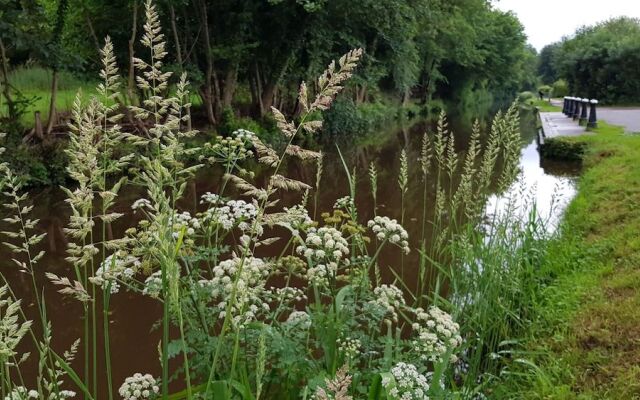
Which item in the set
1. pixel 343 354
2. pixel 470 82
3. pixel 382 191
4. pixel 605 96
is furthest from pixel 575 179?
pixel 470 82

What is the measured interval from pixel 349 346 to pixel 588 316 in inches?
99.2

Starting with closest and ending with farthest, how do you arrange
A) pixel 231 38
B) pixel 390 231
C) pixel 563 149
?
pixel 390 231
pixel 563 149
pixel 231 38

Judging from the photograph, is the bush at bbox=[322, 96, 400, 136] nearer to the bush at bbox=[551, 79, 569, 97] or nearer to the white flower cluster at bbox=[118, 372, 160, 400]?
the white flower cluster at bbox=[118, 372, 160, 400]

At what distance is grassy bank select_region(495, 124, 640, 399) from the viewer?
3.41 m

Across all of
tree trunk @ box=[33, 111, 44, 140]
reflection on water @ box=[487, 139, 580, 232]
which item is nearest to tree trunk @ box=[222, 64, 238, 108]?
tree trunk @ box=[33, 111, 44, 140]

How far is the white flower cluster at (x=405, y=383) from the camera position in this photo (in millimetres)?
2158

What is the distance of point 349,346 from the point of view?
245 centimetres

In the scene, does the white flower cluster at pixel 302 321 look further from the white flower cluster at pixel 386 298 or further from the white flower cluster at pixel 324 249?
the white flower cluster at pixel 386 298

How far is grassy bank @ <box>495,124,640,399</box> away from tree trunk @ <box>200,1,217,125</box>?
12.6m

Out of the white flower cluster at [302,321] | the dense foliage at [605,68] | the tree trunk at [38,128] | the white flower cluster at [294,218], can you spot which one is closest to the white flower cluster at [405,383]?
the white flower cluster at [302,321]

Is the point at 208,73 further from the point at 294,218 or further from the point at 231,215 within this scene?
the point at 294,218

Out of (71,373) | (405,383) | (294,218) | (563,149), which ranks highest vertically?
(294,218)

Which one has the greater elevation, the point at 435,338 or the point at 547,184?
the point at 435,338

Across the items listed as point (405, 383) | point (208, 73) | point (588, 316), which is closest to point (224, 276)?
point (405, 383)
